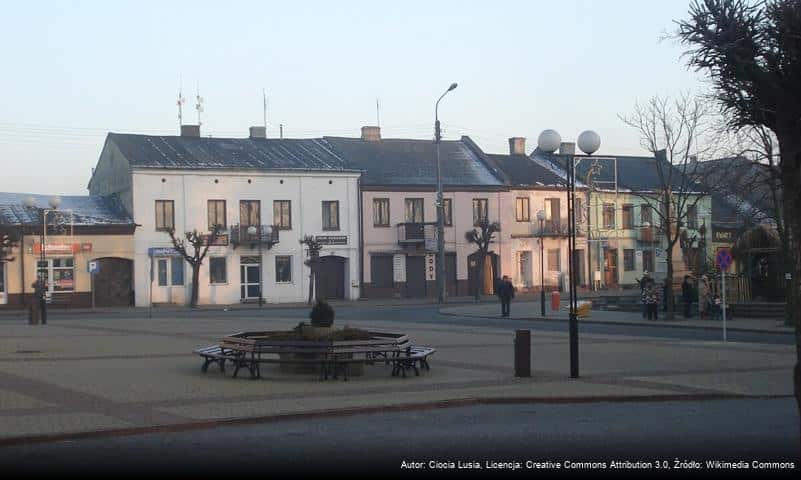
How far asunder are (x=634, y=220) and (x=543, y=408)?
58559 mm

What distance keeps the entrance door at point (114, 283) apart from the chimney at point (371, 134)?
19.2m

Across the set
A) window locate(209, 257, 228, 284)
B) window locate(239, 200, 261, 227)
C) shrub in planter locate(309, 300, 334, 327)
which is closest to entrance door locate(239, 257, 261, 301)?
window locate(209, 257, 228, 284)

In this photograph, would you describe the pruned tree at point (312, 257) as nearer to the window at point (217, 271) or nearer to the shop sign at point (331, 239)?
the shop sign at point (331, 239)

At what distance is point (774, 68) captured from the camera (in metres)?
8.30

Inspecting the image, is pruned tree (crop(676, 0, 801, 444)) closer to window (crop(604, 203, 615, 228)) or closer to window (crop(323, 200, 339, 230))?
window (crop(323, 200, 339, 230))

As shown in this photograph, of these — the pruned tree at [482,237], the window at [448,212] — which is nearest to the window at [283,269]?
the window at [448,212]

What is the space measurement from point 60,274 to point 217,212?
9.36 m

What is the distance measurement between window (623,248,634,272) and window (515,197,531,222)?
845cm

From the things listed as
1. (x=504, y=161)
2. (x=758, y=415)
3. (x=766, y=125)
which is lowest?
(x=758, y=415)

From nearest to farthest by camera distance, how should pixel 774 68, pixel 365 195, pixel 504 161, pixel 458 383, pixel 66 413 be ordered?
pixel 774 68 → pixel 66 413 → pixel 458 383 → pixel 365 195 → pixel 504 161

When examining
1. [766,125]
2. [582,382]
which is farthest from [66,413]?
[766,125]

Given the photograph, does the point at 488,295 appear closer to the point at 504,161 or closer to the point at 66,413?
the point at 504,161

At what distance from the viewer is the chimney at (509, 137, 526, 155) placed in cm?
7506

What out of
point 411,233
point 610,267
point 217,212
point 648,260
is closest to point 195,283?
point 217,212
